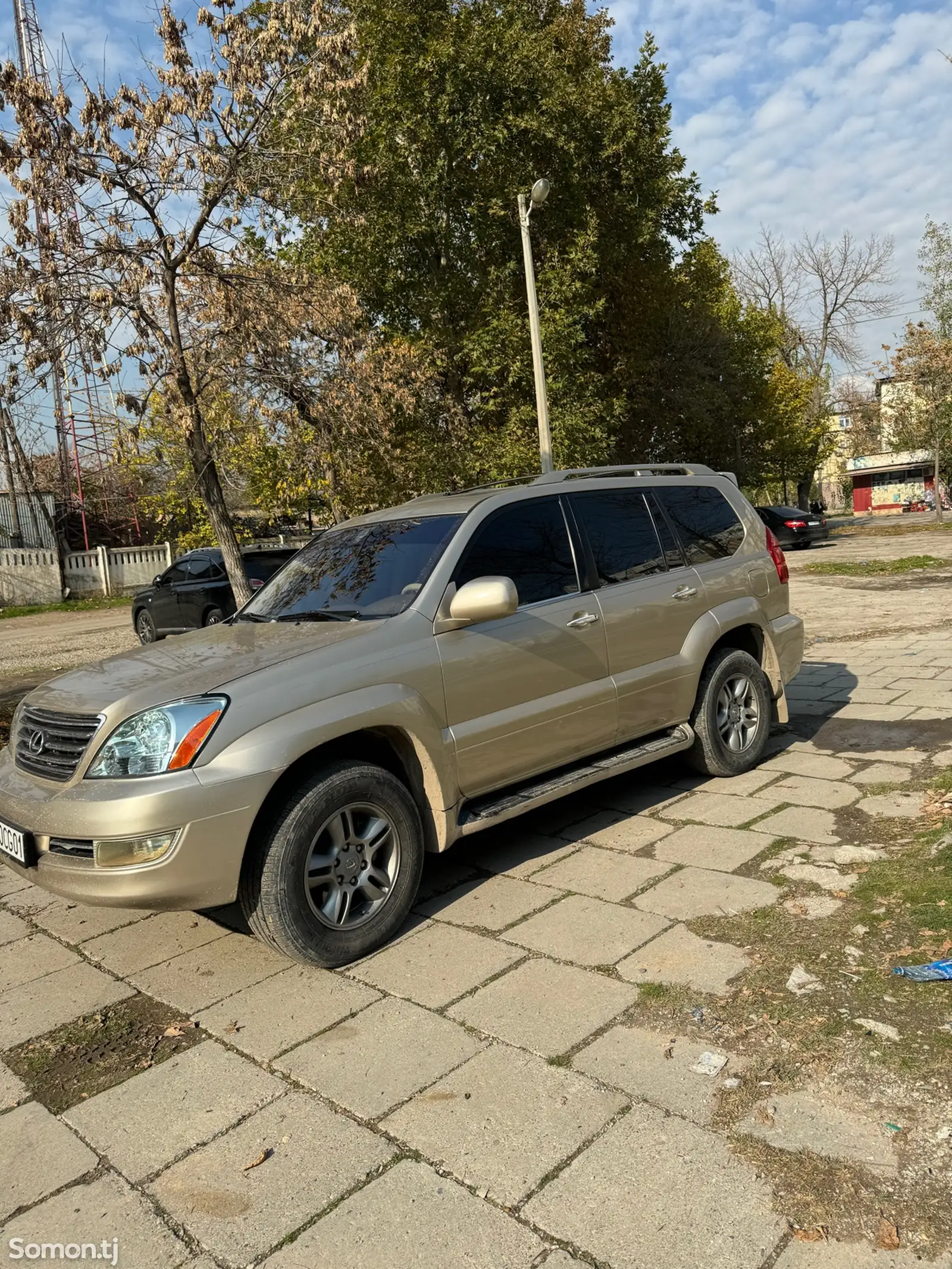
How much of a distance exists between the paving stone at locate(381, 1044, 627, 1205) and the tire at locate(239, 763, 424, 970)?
2.84ft

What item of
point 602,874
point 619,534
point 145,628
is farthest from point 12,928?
point 145,628

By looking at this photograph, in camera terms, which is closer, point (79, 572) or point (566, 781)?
point (566, 781)

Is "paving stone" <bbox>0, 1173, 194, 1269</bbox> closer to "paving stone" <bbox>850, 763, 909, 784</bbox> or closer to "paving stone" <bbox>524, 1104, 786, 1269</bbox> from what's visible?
"paving stone" <bbox>524, 1104, 786, 1269</bbox>

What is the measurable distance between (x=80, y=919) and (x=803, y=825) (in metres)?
3.57

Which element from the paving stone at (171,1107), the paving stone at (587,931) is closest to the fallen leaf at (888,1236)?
the paving stone at (587,931)

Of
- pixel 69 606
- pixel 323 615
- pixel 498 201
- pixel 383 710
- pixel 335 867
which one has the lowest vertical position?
pixel 335 867

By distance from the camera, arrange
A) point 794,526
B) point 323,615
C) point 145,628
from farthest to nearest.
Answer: point 794,526 → point 145,628 → point 323,615

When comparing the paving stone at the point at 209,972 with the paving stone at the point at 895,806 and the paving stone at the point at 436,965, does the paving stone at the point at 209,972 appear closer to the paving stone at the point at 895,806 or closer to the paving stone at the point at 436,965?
the paving stone at the point at 436,965

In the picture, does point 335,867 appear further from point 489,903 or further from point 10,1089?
point 10,1089

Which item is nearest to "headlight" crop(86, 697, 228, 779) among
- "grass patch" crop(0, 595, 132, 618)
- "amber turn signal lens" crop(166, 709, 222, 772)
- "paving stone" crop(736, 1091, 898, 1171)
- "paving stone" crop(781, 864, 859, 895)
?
"amber turn signal lens" crop(166, 709, 222, 772)

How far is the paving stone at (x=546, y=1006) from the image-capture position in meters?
3.02

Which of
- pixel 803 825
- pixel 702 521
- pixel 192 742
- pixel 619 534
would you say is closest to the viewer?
pixel 192 742

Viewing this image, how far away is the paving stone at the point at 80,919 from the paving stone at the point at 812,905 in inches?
112

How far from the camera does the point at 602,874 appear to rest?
4.34m
